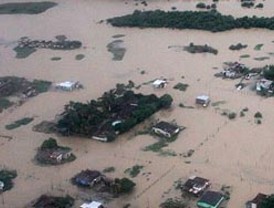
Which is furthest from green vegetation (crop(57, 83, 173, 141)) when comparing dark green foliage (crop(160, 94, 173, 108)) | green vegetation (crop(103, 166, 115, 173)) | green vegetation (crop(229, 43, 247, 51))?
green vegetation (crop(229, 43, 247, 51))

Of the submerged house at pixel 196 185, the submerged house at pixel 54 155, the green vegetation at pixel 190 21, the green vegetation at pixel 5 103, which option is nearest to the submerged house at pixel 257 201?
the submerged house at pixel 196 185

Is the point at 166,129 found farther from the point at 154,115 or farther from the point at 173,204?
the point at 173,204

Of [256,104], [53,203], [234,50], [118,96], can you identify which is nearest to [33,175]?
[53,203]

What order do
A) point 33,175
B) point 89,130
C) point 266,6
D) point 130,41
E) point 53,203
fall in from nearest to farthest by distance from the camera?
point 53,203, point 33,175, point 89,130, point 130,41, point 266,6

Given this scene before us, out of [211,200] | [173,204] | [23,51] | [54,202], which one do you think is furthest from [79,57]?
[211,200]

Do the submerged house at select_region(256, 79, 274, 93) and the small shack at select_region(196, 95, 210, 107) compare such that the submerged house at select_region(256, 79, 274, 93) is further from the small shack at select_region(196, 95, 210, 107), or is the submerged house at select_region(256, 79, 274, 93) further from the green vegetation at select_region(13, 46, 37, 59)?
the green vegetation at select_region(13, 46, 37, 59)

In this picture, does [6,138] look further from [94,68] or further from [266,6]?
[266,6]

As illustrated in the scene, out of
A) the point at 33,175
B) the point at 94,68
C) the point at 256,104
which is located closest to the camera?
the point at 33,175
